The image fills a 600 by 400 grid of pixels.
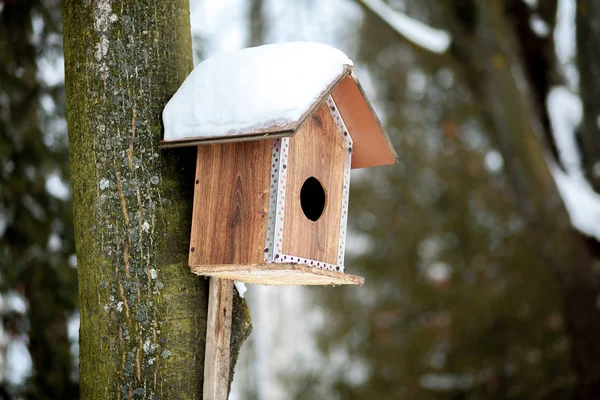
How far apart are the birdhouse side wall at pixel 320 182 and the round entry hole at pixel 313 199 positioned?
0.05 metres

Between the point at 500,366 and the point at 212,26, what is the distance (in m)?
5.05

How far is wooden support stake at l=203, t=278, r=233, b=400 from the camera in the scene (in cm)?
202

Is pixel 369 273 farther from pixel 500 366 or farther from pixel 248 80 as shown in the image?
pixel 248 80

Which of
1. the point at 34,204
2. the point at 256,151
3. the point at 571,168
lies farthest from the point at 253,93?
the point at 571,168

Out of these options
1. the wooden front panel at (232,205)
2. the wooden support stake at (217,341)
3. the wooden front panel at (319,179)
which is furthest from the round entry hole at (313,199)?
the wooden support stake at (217,341)

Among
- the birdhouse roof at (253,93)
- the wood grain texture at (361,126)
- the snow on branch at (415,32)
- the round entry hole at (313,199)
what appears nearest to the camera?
the birdhouse roof at (253,93)

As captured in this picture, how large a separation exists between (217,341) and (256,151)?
57 cm

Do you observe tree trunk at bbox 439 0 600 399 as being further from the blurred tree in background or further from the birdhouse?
the birdhouse

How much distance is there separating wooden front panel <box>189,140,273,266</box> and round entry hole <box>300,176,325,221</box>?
0.32m

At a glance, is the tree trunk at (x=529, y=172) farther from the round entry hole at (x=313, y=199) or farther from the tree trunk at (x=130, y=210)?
the tree trunk at (x=130, y=210)

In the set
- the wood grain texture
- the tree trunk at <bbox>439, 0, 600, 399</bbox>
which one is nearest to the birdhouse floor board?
the wood grain texture

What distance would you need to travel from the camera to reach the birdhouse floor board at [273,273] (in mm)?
1917

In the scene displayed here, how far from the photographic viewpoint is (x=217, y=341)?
2047 millimetres

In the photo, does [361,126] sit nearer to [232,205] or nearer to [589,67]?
[232,205]
